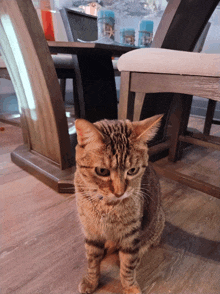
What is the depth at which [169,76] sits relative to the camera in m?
0.88

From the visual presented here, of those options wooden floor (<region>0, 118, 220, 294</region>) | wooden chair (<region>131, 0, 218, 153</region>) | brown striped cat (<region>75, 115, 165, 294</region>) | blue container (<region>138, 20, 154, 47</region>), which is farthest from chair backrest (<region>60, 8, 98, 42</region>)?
brown striped cat (<region>75, 115, 165, 294</region>)

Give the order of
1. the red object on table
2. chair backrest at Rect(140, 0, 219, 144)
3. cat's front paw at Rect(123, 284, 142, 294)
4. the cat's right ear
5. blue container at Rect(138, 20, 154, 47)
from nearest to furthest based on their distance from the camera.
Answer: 1. the cat's right ear
2. cat's front paw at Rect(123, 284, 142, 294)
3. chair backrest at Rect(140, 0, 219, 144)
4. the red object on table
5. blue container at Rect(138, 20, 154, 47)

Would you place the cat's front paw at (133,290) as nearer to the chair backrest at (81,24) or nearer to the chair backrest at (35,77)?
the chair backrest at (35,77)

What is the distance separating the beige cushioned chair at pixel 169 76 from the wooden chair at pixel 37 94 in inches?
15.0

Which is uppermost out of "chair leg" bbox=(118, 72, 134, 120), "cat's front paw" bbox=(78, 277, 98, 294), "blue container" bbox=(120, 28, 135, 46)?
"blue container" bbox=(120, 28, 135, 46)

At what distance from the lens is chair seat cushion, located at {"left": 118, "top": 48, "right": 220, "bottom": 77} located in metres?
0.72

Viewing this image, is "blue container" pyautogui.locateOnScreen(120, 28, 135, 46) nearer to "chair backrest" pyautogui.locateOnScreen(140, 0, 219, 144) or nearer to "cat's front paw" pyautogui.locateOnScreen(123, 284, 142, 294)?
"chair backrest" pyautogui.locateOnScreen(140, 0, 219, 144)

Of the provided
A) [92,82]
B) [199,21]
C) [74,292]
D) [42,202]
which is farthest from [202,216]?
[92,82]

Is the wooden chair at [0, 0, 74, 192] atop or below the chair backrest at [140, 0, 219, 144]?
below

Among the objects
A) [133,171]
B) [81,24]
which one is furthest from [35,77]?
[81,24]

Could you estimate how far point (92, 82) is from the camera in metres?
1.60

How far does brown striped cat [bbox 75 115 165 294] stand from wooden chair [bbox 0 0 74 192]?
530 millimetres

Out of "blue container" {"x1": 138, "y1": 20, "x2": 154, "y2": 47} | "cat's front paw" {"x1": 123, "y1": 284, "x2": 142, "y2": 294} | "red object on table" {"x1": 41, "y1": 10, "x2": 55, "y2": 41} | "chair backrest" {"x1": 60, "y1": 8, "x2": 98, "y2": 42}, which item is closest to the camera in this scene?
"cat's front paw" {"x1": 123, "y1": 284, "x2": 142, "y2": 294}

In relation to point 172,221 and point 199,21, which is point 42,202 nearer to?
point 172,221
